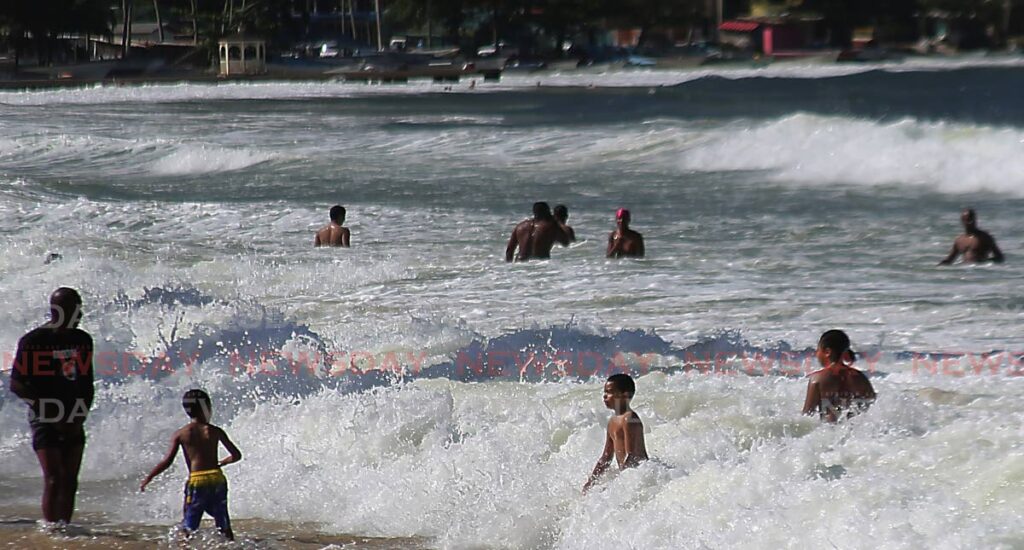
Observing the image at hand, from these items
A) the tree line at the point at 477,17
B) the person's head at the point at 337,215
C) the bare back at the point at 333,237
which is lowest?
the bare back at the point at 333,237

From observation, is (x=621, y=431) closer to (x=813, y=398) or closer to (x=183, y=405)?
(x=813, y=398)

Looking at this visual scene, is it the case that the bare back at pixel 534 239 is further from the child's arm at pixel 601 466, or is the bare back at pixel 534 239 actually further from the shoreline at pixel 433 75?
the shoreline at pixel 433 75

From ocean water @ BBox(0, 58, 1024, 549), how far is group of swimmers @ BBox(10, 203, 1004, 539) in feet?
0.50

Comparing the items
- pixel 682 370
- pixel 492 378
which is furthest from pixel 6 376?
pixel 682 370

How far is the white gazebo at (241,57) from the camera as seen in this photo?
79.8m

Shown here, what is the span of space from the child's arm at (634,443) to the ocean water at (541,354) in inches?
2.1

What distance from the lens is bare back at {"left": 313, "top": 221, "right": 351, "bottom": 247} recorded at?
17.2 m

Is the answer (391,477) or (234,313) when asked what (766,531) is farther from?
(234,313)

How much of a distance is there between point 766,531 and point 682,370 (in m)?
3.54

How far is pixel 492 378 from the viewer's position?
10.0 meters

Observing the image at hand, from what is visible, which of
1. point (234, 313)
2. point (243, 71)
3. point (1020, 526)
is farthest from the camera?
point (243, 71)

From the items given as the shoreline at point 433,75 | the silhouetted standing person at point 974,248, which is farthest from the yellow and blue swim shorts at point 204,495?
the shoreline at point 433,75

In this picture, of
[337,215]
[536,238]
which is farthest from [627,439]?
[337,215]

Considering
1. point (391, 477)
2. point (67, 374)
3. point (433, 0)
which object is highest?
point (433, 0)
